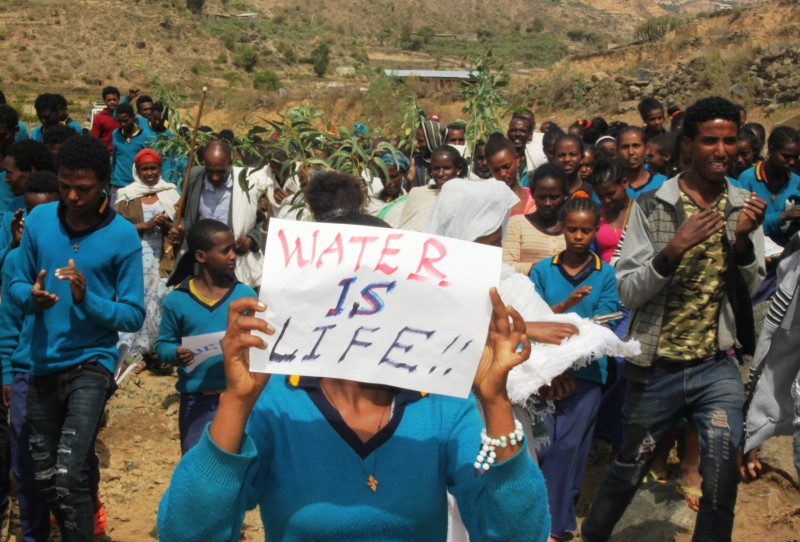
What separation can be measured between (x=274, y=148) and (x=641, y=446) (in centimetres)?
324

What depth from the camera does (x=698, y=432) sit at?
3.72 meters

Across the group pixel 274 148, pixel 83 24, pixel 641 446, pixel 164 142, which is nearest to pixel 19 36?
pixel 83 24

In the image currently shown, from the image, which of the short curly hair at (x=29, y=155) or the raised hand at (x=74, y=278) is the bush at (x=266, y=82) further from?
the raised hand at (x=74, y=278)

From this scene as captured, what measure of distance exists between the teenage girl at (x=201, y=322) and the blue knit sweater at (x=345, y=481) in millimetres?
2373

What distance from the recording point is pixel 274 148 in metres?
5.81

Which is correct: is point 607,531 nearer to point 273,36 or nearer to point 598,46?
point 598,46

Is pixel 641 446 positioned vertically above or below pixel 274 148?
below

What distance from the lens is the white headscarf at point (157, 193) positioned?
287 inches

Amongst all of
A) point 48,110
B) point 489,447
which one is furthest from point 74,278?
point 48,110

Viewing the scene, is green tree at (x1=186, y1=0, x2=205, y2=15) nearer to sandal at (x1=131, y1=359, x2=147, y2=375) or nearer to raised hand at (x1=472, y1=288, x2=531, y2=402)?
sandal at (x1=131, y1=359, x2=147, y2=375)

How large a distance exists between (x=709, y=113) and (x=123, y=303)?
9.10ft

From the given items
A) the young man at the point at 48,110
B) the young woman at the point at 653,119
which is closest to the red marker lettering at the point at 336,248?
the young woman at the point at 653,119

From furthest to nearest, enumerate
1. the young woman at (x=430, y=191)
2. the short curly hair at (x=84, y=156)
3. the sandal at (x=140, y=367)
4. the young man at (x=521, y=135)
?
the young man at (x=521, y=135) < the sandal at (x=140, y=367) < the young woman at (x=430, y=191) < the short curly hair at (x=84, y=156)

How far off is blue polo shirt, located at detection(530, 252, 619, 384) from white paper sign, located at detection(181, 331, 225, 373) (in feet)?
5.76
